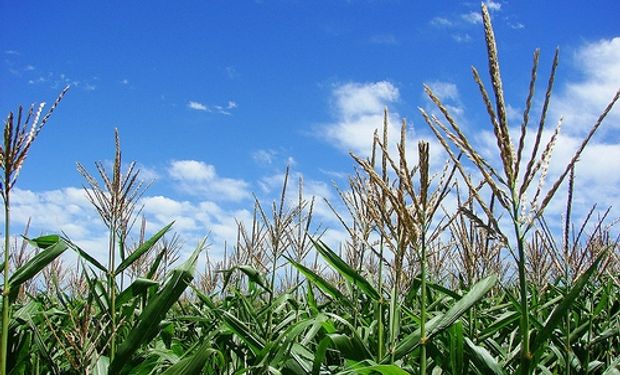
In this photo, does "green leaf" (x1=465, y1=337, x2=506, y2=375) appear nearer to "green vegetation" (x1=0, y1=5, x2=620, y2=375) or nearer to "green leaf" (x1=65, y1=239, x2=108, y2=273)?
"green vegetation" (x1=0, y1=5, x2=620, y2=375)

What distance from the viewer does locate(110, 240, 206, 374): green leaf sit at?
1871mm

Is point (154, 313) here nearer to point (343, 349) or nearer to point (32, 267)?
point (32, 267)

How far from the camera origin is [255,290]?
5082 millimetres

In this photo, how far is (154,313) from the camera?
6.15 feet

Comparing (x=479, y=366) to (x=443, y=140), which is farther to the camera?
(x=479, y=366)

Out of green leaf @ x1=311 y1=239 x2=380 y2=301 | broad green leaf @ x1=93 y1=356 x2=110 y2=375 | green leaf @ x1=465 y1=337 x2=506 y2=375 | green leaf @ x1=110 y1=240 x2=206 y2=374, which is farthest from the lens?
broad green leaf @ x1=93 y1=356 x2=110 y2=375

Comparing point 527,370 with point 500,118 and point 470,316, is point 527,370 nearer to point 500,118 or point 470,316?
point 500,118

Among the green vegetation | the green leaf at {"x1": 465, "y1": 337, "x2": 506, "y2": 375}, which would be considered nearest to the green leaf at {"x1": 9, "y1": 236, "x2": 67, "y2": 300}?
the green vegetation

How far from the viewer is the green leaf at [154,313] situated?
6.14 ft

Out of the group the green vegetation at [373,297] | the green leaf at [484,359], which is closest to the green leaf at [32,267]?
the green vegetation at [373,297]

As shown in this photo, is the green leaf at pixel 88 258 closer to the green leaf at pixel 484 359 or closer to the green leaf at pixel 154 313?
the green leaf at pixel 154 313

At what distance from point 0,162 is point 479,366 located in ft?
6.22

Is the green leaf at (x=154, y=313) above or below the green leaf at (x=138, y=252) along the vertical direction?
below

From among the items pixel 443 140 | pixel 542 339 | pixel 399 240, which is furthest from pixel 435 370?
pixel 443 140
